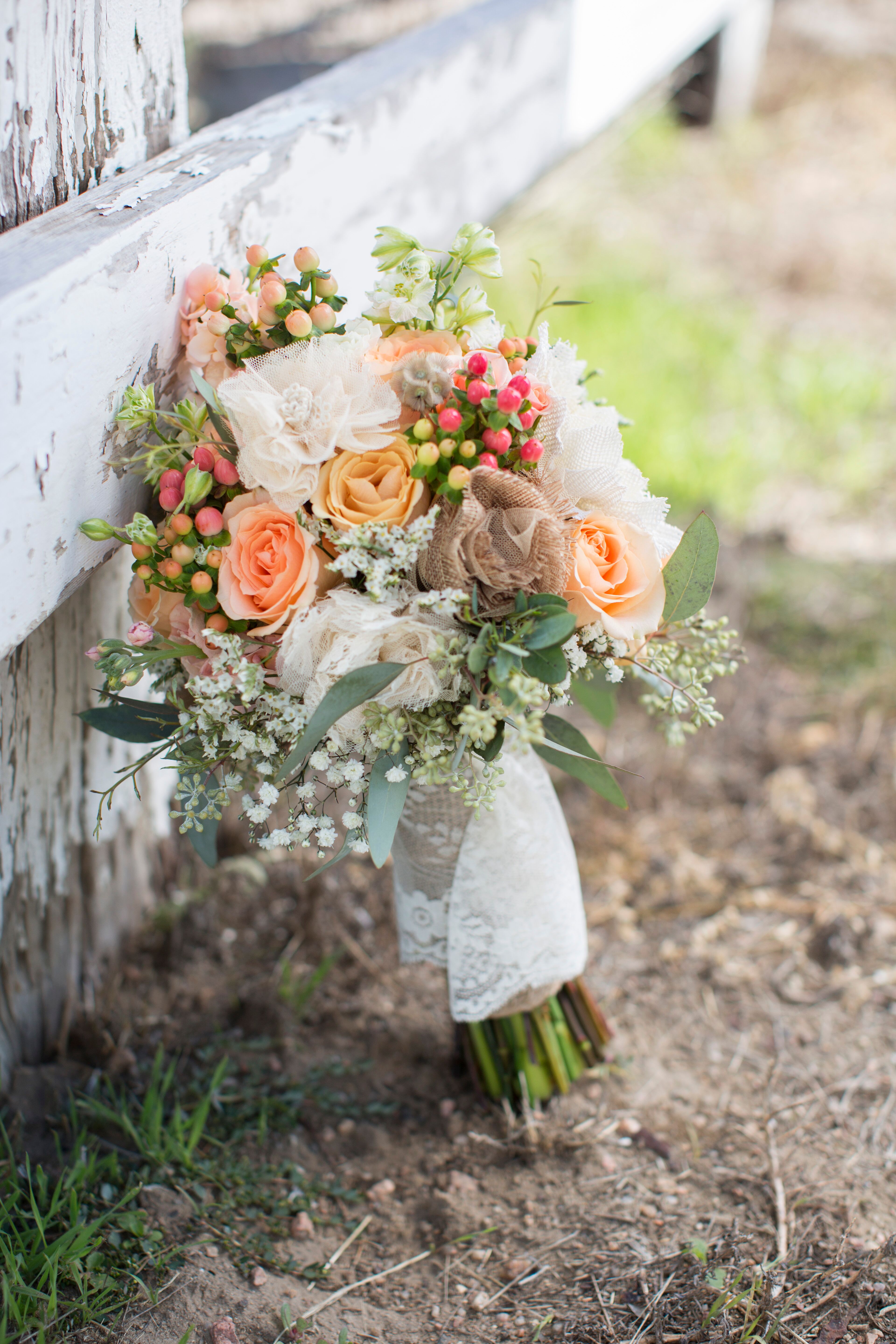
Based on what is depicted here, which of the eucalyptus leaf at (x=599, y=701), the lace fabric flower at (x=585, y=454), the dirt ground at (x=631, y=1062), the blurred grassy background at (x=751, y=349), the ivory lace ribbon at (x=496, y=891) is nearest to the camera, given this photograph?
the lace fabric flower at (x=585, y=454)

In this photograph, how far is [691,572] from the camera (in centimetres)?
130

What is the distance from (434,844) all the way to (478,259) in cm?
82

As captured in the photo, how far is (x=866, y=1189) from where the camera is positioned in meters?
1.54

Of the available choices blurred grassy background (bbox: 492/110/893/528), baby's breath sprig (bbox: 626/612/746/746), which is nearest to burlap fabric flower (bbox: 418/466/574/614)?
baby's breath sprig (bbox: 626/612/746/746)

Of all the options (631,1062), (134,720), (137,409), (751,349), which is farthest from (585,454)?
(751,349)

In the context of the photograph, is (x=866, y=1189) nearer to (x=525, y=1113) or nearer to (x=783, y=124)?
(x=525, y=1113)

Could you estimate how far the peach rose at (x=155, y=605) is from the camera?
129cm

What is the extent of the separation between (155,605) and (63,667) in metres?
0.32

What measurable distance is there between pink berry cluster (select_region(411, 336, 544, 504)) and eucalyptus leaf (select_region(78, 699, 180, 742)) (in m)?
0.50

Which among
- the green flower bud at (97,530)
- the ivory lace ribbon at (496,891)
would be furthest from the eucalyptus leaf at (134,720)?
the ivory lace ribbon at (496,891)

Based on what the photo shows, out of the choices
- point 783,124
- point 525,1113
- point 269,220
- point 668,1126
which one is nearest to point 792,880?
point 668,1126

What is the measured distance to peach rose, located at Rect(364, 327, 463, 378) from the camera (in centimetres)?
125

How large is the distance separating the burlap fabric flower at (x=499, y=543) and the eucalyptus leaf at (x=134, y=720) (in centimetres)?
44

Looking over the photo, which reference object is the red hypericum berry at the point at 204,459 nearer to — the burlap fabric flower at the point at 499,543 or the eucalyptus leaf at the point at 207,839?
the burlap fabric flower at the point at 499,543
